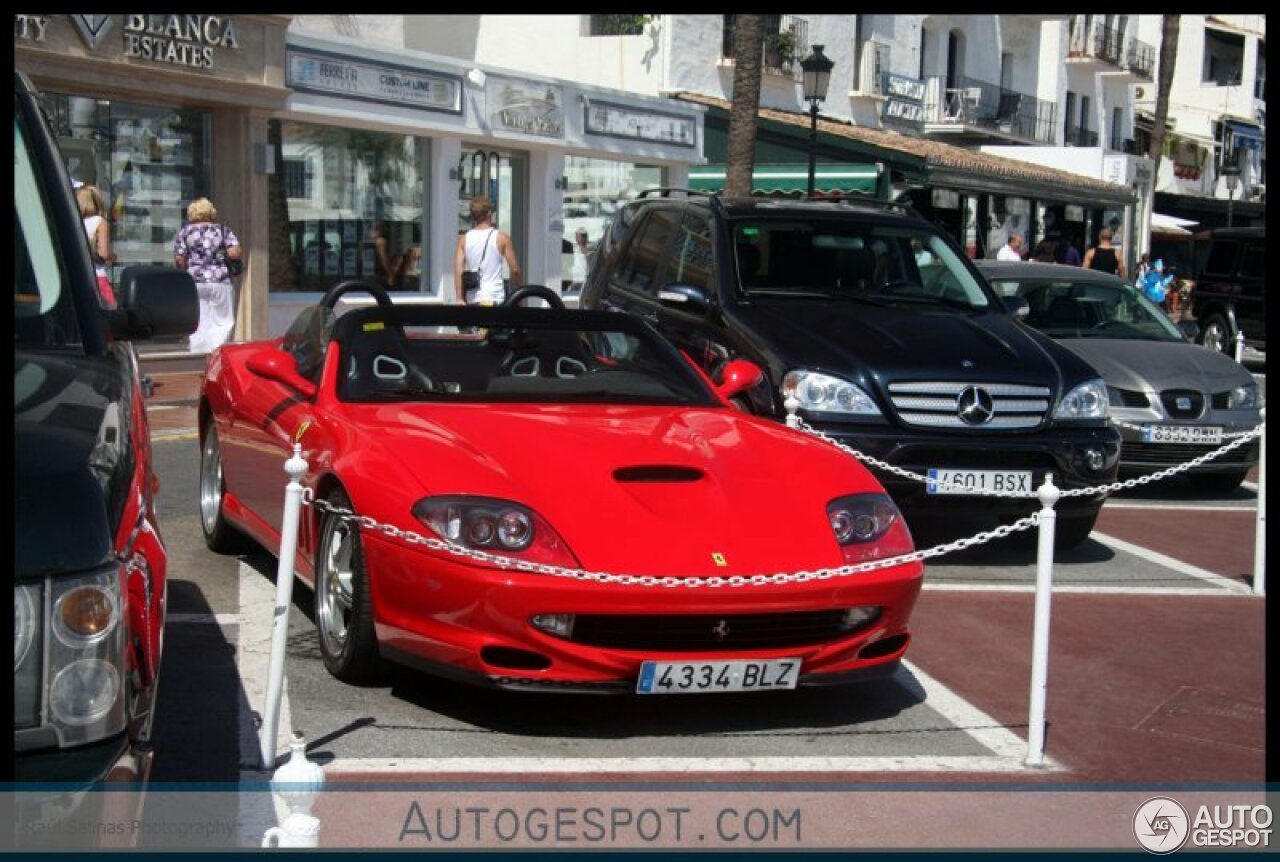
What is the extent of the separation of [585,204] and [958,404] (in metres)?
18.0

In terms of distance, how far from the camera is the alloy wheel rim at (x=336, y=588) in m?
5.74

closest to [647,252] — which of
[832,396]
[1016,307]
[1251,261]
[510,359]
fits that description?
[1016,307]

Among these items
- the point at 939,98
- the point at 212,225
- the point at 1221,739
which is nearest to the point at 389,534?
the point at 1221,739

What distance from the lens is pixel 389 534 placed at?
209 inches

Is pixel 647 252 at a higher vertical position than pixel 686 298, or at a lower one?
higher

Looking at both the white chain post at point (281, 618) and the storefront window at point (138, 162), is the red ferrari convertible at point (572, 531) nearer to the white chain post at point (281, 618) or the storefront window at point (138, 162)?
the white chain post at point (281, 618)

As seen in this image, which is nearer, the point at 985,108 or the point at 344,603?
the point at 344,603

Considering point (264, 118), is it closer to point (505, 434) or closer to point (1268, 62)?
point (505, 434)

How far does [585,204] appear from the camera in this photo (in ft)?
85.2

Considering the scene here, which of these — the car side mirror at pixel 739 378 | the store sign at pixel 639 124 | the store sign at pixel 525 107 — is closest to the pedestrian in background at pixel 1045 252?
the store sign at pixel 639 124

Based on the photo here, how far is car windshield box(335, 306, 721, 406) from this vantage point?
6.62 metres

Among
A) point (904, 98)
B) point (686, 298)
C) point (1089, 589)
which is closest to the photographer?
point (1089, 589)

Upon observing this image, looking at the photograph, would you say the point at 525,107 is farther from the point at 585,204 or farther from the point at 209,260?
the point at 209,260

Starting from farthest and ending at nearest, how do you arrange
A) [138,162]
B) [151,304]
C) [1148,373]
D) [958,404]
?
1. [138,162]
2. [1148,373]
3. [958,404]
4. [151,304]
